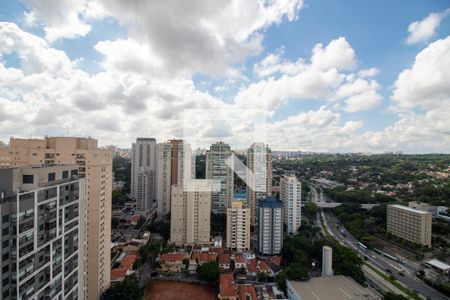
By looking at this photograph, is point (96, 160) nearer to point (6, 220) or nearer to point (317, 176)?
point (6, 220)

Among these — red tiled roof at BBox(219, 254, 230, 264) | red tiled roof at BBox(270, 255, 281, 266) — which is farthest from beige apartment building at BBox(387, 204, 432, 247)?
red tiled roof at BBox(219, 254, 230, 264)

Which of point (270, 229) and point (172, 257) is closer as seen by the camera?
point (172, 257)

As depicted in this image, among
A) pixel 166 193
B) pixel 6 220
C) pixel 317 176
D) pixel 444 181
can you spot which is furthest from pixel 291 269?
pixel 317 176

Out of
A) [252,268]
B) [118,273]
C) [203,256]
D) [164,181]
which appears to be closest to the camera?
[118,273]

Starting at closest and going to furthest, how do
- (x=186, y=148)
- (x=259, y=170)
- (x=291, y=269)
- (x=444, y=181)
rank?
(x=291, y=269), (x=186, y=148), (x=259, y=170), (x=444, y=181)

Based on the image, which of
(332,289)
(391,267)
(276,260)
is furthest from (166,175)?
(391,267)

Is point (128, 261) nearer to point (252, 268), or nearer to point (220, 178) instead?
point (252, 268)

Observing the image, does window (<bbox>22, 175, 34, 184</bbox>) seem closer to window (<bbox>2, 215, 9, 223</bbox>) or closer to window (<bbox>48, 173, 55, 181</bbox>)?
window (<bbox>48, 173, 55, 181</bbox>)

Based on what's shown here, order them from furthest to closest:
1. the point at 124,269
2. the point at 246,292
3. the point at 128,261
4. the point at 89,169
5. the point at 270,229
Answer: the point at 270,229 → the point at 128,261 → the point at 124,269 → the point at 246,292 → the point at 89,169
